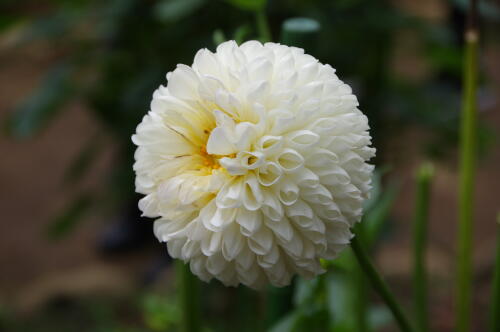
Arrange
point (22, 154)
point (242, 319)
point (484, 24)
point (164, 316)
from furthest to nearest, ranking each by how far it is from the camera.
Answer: point (22, 154) < point (484, 24) < point (242, 319) < point (164, 316)

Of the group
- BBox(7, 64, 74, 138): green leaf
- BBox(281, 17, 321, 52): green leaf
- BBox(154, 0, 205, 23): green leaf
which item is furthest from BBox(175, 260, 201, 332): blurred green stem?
BBox(7, 64, 74, 138): green leaf

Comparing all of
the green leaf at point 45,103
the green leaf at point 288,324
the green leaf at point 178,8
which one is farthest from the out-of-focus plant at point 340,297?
the green leaf at point 45,103

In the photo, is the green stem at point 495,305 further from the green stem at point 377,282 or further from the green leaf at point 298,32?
the green leaf at point 298,32

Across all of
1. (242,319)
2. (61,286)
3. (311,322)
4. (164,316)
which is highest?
(311,322)

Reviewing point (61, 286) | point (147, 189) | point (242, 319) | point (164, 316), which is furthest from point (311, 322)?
point (61, 286)

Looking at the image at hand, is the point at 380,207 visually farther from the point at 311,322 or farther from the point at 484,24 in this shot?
the point at 484,24

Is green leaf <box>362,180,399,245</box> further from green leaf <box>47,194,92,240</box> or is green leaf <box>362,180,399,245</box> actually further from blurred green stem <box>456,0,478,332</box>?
green leaf <box>47,194,92,240</box>
